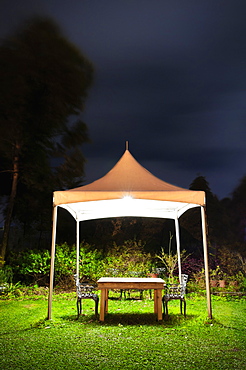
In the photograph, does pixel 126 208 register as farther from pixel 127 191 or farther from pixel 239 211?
pixel 239 211

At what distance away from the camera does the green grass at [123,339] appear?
3746 mm

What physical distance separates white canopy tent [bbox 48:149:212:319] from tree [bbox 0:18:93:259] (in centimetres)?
455

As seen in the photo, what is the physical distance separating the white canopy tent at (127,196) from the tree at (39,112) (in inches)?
179

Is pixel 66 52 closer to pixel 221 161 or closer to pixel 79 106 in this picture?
pixel 79 106

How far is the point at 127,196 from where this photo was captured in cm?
591

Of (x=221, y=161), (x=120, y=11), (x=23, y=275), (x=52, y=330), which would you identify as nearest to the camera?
(x=52, y=330)

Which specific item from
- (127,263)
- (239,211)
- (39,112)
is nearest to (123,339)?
(127,263)

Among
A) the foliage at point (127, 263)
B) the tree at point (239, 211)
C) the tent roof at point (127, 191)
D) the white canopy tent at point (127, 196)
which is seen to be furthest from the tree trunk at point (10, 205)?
the tree at point (239, 211)

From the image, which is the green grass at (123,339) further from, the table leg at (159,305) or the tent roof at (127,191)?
the tent roof at (127,191)

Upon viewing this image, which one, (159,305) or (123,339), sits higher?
(159,305)

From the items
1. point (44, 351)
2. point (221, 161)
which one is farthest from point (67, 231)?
point (221, 161)

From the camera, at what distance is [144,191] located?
5910mm

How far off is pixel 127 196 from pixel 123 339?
224 centimetres

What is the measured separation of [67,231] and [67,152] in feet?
10.1
